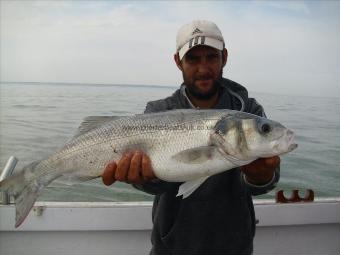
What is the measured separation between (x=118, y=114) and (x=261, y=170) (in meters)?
9.75

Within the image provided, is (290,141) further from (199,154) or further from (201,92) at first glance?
(201,92)

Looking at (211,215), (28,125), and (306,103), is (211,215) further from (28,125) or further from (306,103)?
(306,103)

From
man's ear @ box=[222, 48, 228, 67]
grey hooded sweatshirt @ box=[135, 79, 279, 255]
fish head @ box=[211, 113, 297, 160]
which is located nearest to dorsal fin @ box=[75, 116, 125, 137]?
grey hooded sweatshirt @ box=[135, 79, 279, 255]

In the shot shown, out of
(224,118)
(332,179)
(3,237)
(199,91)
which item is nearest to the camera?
(224,118)

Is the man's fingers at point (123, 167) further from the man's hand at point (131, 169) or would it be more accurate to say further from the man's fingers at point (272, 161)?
the man's fingers at point (272, 161)

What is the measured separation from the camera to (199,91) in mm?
3152

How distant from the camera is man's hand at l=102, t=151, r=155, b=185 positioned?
105 inches

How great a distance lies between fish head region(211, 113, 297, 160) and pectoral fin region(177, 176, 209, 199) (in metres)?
0.28

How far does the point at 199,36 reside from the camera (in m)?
3.06

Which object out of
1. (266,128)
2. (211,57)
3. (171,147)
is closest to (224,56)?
(211,57)

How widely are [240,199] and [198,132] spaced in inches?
25.1

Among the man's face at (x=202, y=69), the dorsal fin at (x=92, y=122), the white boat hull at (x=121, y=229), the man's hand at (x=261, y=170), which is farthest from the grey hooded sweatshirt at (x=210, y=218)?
the white boat hull at (x=121, y=229)

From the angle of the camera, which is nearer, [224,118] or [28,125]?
[224,118]

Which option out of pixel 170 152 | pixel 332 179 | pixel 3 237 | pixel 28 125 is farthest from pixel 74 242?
pixel 28 125
